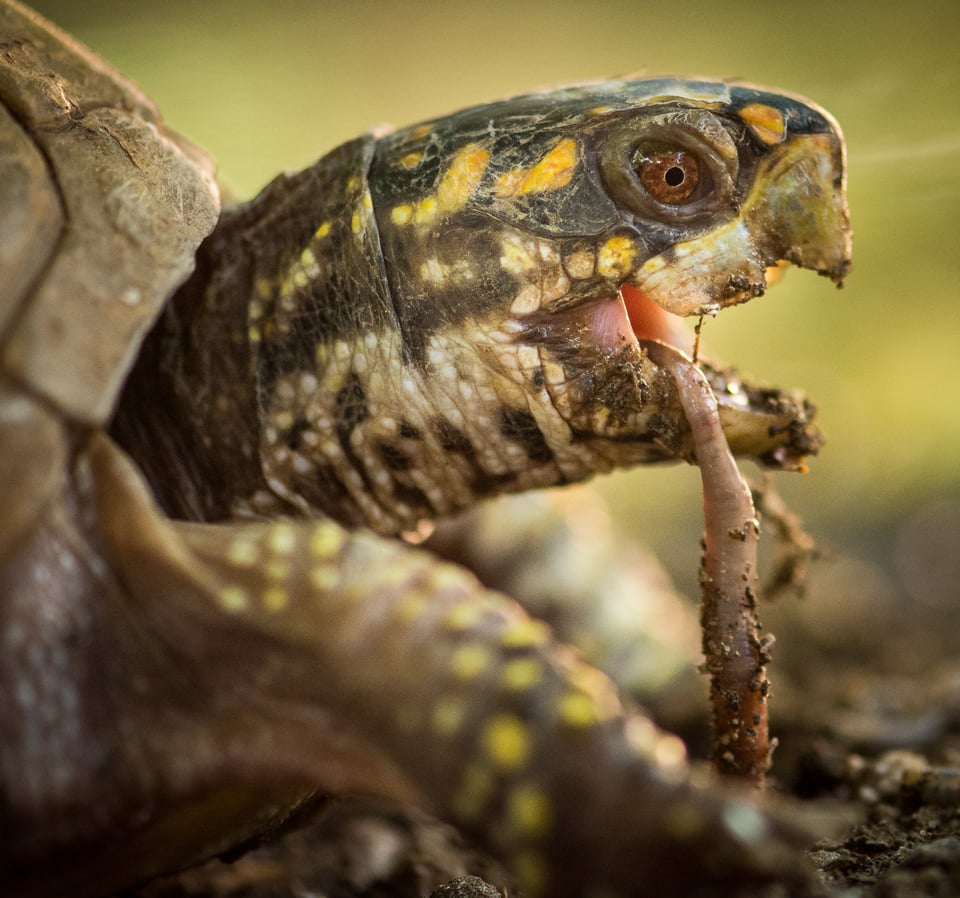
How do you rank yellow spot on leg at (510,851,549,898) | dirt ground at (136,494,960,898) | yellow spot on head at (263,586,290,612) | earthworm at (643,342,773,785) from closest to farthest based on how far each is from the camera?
yellow spot on leg at (510,851,549,898) → yellow spot on head at (263,586,290,612) → earthworm at (643,342,773,785) → dirt ground at (136,494,960,898)

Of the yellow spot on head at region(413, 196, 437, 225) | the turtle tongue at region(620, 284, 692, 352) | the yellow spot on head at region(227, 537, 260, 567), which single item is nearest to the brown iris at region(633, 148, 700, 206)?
the turtle tongue at region(620, 284, 692, 352)

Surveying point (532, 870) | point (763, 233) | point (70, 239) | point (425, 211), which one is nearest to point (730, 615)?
point (532, 870)

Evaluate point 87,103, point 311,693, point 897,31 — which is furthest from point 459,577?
point 897,31

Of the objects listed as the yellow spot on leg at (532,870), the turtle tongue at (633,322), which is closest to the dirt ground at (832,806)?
the yellow spot on leg at (532,870)

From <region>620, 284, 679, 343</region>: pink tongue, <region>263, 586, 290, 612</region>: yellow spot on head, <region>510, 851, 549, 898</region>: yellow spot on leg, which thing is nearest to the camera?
<region>510, 851, 549, 898</region>: yellow spot on leg

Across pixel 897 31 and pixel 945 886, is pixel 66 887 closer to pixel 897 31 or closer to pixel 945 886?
pixel 945 886

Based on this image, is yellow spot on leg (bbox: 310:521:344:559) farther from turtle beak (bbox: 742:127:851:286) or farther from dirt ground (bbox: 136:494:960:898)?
turtle beak (bbox: 742:127:851:286)
